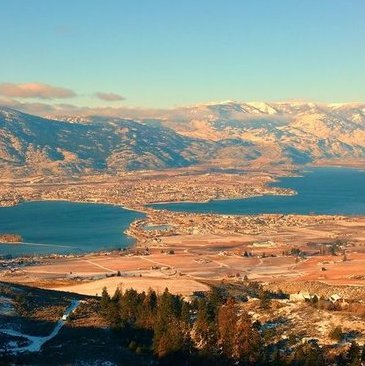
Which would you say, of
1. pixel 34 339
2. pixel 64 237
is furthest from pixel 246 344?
pixel 64 237

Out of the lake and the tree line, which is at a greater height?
the tree line

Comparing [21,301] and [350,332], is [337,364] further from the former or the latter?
[21,301]

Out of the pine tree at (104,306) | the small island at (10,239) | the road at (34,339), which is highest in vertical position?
the pine tree at (104,306)

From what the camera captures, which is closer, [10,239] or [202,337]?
[202,337]

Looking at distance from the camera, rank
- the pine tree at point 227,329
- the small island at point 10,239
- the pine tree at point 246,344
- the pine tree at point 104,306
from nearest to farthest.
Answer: the pine tree at point 246,344 → the pine tree at point 227,329 → the pine tree at point 104,306 → the small island at point 10,239

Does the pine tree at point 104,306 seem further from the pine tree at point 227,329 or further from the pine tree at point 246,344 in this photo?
the pine tree at point 246,344

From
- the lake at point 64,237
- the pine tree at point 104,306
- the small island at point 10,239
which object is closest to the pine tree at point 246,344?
the pine tree at point 104,306

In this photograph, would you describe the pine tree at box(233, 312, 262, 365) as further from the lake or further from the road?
the lake

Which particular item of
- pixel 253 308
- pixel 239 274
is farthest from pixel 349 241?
pixel 253 308

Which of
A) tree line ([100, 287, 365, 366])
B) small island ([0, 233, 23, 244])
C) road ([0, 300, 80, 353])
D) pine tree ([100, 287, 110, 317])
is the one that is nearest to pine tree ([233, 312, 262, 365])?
tree line ([100, 287, 365, 366])

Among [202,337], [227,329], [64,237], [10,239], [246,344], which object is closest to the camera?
[246,344]

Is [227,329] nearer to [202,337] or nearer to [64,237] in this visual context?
[202,337]
